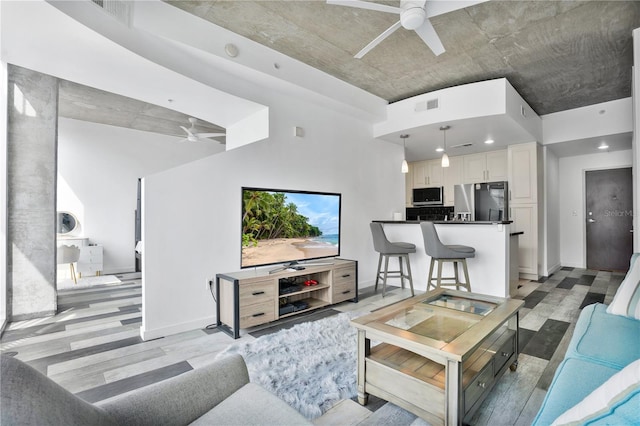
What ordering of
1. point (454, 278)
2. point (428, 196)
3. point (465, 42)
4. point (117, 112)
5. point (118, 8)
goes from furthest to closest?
point (428, 196)
point (117, 112)
point (454, 278)
point (465, 42)
point (118, 8)

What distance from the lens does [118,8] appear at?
7.29ft

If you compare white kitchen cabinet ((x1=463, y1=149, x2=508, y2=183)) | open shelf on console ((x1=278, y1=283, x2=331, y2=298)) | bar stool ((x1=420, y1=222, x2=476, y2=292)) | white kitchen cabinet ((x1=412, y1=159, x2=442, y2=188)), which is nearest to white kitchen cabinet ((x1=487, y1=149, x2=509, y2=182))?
white kitchen cabinet ((x1=463, y1=149, x2=508, y2=183))

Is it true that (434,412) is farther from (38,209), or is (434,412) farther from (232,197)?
(38,209)

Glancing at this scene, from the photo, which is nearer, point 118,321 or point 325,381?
point 325,381

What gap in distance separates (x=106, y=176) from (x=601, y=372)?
7.34m

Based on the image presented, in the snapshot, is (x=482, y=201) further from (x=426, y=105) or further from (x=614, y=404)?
(x=614, y=404)

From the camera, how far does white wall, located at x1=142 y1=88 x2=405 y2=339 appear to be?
2.87 m

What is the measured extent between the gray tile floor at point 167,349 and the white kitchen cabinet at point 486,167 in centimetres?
247

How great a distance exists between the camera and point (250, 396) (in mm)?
1225

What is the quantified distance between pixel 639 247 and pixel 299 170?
3606mm

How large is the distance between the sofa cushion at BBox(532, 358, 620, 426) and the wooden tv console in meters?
2.32

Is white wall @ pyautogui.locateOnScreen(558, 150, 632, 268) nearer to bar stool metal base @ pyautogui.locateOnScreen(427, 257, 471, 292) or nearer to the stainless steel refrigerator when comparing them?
the stainless steel refrigerator

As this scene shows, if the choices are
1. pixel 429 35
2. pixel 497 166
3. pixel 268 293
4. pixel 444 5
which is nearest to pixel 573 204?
pixel 497 166

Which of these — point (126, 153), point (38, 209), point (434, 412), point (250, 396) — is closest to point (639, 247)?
point (434, 412)
